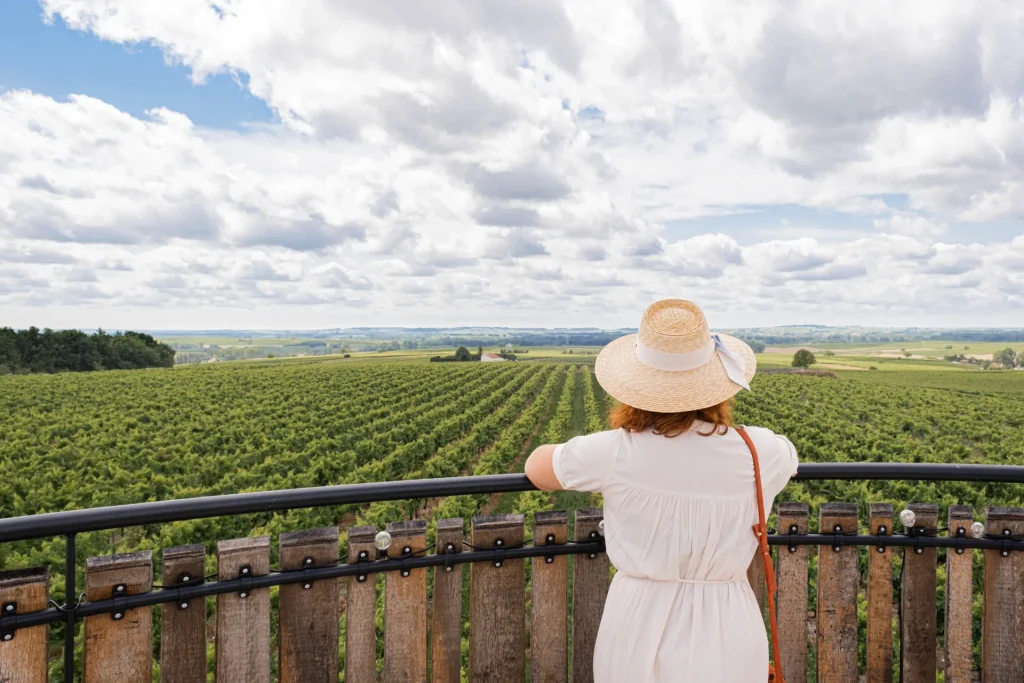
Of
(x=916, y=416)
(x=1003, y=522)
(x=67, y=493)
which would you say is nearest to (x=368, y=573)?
(x=1003, y=522)

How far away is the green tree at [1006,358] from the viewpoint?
8444 cm

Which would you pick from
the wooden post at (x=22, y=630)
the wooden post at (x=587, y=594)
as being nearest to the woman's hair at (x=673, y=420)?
the wooden post at (x=587, y=594)

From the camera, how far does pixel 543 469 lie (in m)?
1.71

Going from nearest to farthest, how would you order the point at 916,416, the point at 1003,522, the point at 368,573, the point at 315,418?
the point at 368,573 → the point at 1003,522 → the point at 315,418 → the point at 916,416

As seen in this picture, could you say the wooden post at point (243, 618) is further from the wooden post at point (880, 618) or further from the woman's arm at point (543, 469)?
the wooden post at point (880, 618)

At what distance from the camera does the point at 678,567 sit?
161 centimetres

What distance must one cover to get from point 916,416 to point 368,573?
33535 mm

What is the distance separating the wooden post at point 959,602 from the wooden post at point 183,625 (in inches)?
89.4

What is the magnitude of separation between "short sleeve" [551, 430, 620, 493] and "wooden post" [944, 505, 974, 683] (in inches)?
53.2

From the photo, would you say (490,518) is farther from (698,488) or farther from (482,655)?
(698,488)

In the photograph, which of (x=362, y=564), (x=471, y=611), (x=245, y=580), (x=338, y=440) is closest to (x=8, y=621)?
(x=245, y=580)

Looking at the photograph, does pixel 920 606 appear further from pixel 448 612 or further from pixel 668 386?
pixel 448 612

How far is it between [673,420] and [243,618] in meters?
1.21

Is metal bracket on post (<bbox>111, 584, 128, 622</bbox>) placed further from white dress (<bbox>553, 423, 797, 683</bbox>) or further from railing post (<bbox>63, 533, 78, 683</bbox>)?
white dress (<bbox>553, 423, 797, 683</bbox>)
